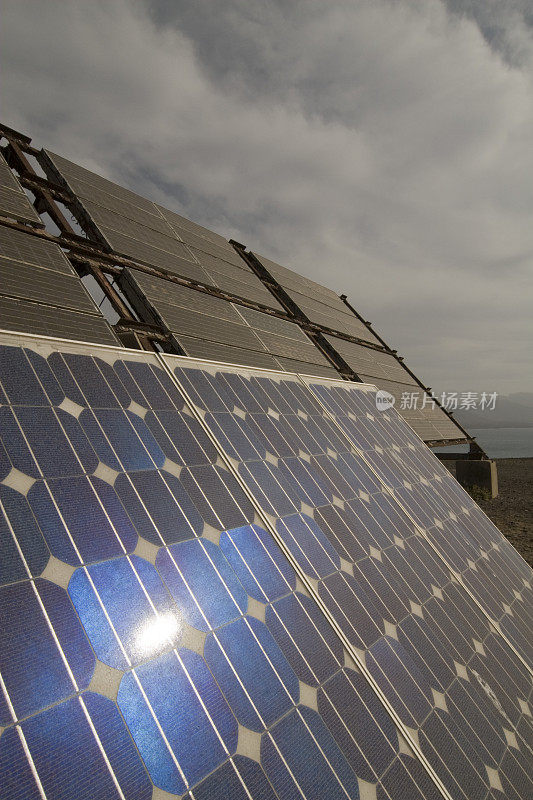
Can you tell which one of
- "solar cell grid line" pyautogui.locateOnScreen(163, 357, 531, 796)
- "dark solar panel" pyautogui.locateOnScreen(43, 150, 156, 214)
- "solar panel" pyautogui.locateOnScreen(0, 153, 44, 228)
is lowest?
"solar cell grid line" pyautogui.locateOnScreen(163, 357, 531, 796)

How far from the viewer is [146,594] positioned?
319cm

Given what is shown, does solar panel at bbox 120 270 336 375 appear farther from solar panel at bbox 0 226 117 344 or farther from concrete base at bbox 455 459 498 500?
concrete base at bbox 455 459 498 500

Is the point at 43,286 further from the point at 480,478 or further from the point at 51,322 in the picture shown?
the point at 480,478

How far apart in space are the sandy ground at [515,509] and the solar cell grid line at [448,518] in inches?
308

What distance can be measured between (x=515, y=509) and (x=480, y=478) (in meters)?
2.41

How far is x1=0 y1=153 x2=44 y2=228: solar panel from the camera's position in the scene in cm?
817

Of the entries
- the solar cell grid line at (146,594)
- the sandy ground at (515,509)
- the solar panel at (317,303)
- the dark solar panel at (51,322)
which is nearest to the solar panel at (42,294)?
the dark solar panel at (51,322)

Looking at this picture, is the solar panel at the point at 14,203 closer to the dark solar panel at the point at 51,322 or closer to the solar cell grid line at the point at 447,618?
the dark solar panel at the point at 51,322

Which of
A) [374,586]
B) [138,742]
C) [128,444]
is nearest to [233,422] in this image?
[128,444]

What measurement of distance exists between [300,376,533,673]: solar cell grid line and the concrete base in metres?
15.9

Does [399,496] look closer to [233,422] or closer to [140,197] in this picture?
[233,422]

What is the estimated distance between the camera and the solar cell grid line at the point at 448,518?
6848 millimetres

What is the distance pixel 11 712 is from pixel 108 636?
688 millimetres

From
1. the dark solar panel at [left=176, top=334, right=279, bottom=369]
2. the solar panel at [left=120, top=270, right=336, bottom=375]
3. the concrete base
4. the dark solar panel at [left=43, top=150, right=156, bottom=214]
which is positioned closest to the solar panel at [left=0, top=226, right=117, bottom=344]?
the solar panel at [left=120, top=270, right=336, bottom=375]
